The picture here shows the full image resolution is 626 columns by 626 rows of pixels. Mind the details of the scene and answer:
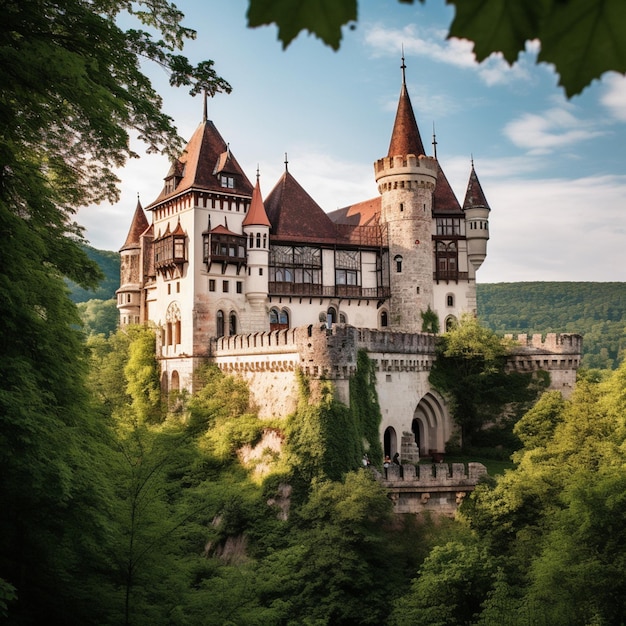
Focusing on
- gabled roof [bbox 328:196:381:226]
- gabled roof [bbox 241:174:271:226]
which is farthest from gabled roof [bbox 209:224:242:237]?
gabled roof [bbox 328:196:381:226]

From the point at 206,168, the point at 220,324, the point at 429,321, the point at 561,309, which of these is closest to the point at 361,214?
the point at 429,321

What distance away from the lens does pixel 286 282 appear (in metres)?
44.5

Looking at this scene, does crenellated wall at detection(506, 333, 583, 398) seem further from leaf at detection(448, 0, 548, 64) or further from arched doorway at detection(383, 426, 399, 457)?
leaf at detection(448, 0, 548, 64)

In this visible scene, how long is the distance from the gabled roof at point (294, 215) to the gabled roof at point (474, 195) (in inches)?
401

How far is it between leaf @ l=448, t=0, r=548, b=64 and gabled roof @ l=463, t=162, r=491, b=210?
51.0 meters

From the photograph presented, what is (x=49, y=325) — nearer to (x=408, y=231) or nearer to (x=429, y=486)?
(x=429, y=486)

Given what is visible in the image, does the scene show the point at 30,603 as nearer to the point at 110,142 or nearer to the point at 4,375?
the point at 4,375

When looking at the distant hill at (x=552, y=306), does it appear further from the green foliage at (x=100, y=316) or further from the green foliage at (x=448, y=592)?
the green foliage at (x=448, y=592)

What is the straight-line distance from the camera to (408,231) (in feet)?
153

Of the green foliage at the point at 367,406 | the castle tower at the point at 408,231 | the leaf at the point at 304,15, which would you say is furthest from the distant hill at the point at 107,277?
the leaf at the point at 304,15

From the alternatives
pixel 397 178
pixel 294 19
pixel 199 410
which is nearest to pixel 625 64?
pixel 294 19

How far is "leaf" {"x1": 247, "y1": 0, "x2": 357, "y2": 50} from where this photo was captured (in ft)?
3.77

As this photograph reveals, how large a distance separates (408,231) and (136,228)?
20.4 meters

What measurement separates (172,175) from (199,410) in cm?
1469
